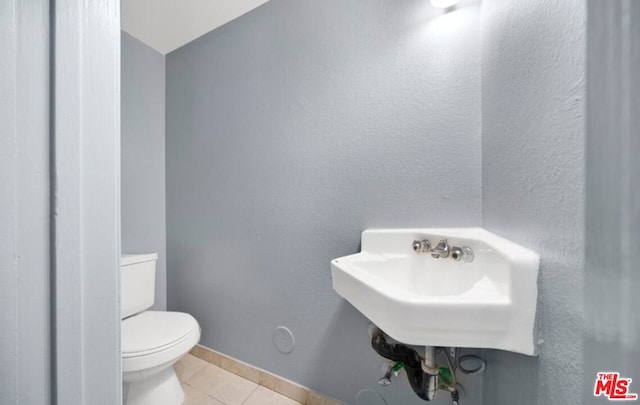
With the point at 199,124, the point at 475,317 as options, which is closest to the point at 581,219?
the point at 475,317

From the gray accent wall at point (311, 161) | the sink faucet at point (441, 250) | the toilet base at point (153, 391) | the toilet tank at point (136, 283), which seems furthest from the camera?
the toilet tank at point (136, 283)

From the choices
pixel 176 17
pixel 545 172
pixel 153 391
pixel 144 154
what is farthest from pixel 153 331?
pixel 176 17

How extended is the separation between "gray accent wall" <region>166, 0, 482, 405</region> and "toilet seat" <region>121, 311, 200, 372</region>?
10.3 inches

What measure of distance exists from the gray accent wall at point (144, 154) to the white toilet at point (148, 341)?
0.24 metres

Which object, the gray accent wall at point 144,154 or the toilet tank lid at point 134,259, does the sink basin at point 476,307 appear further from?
the gray accent wall at point 144,154

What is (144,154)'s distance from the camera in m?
1.53

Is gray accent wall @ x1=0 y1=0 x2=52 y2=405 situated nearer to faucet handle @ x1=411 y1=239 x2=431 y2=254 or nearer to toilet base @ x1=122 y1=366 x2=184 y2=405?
faucet handle @ x1=411 y1=239 x2=431 y2=254

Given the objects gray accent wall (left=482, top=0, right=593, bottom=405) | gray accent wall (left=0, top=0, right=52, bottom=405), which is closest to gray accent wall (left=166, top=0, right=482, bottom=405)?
gray accent wall (left=482, top=0, right=593, bottom=405)

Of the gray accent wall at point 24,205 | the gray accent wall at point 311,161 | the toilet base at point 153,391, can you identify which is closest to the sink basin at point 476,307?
the gray accent wall at point 311,161

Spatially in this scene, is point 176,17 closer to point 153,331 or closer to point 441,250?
point 153,331

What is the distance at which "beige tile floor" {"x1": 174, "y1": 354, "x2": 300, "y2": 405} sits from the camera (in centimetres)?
113

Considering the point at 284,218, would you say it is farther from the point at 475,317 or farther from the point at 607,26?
the point at 607,26

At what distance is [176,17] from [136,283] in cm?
155

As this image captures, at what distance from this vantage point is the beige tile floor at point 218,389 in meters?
1.13
